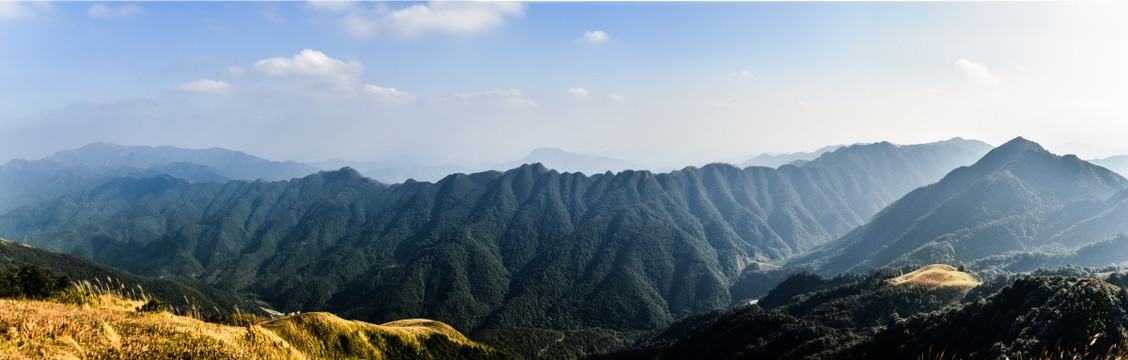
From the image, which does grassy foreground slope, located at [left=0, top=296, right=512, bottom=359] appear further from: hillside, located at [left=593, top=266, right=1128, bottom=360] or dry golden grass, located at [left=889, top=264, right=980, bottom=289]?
dry golden grass, located at [left=889, top=264, right=980, bottom=289]

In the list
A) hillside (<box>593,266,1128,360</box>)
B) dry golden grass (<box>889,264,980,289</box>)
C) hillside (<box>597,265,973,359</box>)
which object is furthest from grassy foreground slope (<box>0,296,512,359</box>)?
dry golden grass (<box>889,264,980,289</box>)

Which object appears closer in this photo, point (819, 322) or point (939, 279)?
point (819, 322)

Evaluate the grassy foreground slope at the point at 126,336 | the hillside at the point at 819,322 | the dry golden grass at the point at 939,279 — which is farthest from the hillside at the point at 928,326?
the grassy foreground slope at the point at 126,336

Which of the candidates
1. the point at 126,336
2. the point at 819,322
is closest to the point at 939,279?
the point at 819,322

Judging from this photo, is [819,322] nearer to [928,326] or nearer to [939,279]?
[939,279]

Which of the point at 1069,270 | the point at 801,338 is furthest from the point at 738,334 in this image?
the point at 1069,270

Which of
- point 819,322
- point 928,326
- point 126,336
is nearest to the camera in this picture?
point 126,336

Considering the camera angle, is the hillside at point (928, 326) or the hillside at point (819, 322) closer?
the hillside at point (928, 326)

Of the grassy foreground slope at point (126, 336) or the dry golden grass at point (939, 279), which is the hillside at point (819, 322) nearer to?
the dry golden grass at point (939, 279)
